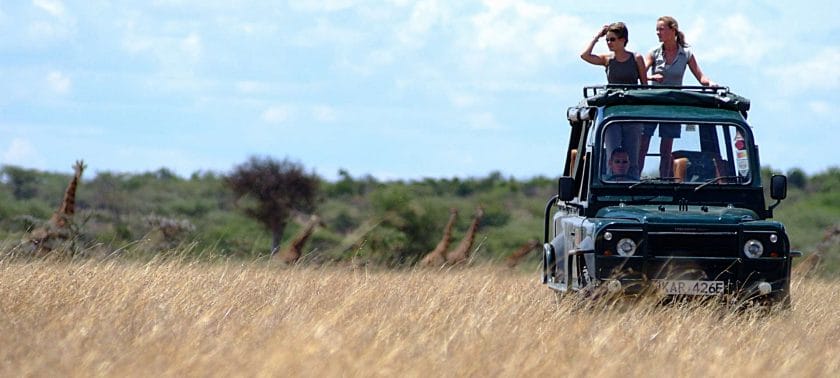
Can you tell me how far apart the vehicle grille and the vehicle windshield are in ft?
2.80

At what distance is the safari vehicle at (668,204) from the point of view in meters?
11.4

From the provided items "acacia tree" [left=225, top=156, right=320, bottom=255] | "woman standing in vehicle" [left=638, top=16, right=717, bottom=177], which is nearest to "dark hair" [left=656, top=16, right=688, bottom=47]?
"woman standing in vehicle" [left=638, top=16, right=717, bottom=177]

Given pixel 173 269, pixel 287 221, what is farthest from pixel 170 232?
pixel 173 269

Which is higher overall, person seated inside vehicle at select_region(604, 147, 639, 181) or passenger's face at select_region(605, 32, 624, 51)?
passenger's face at select_region(605, 32, 624, 51)

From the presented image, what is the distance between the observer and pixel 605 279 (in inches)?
451

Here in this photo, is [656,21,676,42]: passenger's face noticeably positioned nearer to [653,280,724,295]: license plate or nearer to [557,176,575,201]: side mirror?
[557,176,575,201]: side mirror

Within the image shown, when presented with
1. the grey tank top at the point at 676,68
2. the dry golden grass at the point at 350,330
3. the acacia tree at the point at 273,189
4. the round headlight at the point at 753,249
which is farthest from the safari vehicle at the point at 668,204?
the acacia tree at the point at 273,189

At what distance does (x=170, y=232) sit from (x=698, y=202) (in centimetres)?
1584

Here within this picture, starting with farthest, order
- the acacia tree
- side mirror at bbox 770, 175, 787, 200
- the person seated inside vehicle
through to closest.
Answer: the acacia tree → the person seated inside vehicle → side mirror at bbox 770, 175, 787, 200

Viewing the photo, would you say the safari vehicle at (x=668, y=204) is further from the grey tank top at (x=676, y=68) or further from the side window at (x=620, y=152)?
the grey tank top at (x=676, y=68)

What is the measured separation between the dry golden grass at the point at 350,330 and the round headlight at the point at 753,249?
0.47 metres

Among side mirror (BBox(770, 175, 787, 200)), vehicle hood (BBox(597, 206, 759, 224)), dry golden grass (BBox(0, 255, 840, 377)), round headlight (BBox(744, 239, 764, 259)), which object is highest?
side mirror (BBox(770, 175, 787, 200))

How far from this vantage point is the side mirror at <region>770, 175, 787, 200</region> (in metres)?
12.1

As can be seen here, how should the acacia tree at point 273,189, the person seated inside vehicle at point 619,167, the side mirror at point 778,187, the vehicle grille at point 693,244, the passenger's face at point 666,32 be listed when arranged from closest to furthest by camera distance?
the vehicle grille at point 693,244
the side mirror at point 778,187
the person seated inside vehicle at point 619,167
the passenger's face at point 666,32
the acacia tree at point 273,189
